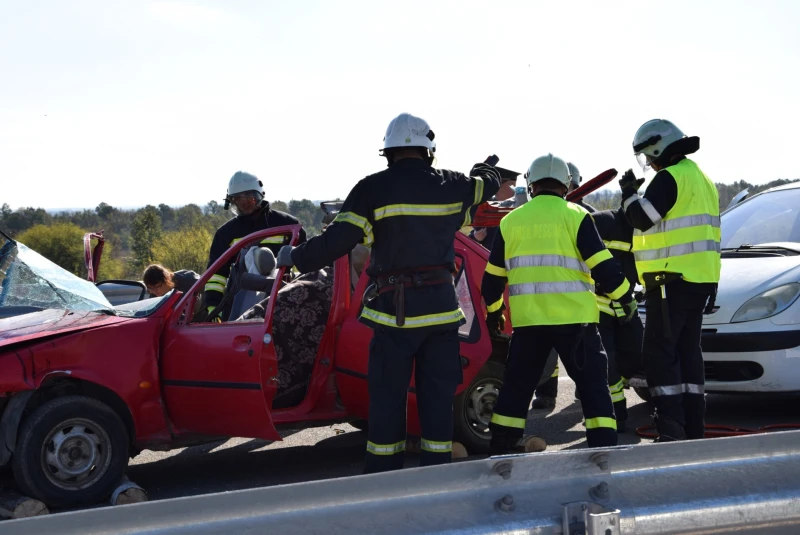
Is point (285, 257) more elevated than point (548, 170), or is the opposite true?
point (548, 170)

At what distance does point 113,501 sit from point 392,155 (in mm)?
2398

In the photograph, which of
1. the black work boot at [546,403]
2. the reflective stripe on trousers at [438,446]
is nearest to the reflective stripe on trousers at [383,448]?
the reflective stripe on trousers at [438,446]

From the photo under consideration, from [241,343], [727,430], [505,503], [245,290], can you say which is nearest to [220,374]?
[241,343]

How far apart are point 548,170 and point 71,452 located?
3089mm

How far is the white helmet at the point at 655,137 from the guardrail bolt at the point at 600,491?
348 centimetres

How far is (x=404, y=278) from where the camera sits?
4.99m

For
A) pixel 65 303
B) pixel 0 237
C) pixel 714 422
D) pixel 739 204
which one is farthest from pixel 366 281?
pixel 739 204

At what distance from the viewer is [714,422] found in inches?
280

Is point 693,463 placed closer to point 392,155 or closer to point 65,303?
point 392,155

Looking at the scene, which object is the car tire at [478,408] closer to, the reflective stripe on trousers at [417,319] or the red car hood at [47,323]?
the reflective stripe on trousers at [417,319]

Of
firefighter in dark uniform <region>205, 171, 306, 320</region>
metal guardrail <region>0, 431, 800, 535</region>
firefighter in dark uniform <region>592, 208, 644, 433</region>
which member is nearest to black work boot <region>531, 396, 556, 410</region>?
firefighter in dark uniform <region>592, 208, 644, 433</region>

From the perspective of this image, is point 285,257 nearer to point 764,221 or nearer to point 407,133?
point 407,133

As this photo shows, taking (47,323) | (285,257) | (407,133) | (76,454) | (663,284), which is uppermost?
(407,133)

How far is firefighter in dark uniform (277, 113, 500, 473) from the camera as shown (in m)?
4.96
